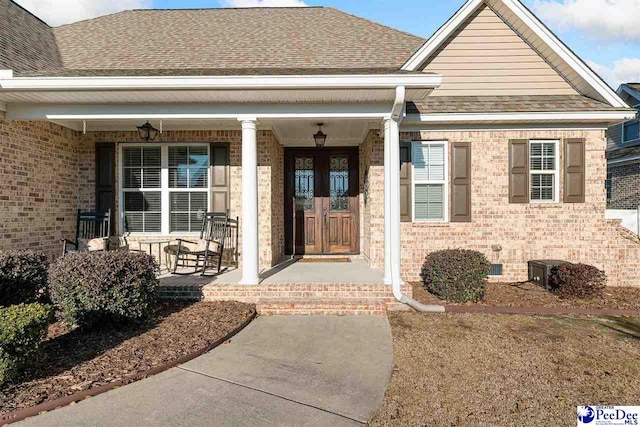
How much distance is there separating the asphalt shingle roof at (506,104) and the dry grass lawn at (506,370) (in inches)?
149

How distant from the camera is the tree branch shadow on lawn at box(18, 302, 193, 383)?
11.0 ft

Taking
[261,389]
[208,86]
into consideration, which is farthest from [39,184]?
[261,389]

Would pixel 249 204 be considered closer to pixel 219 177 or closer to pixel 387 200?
pixel 219 177

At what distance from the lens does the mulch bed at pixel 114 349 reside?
3.04 m

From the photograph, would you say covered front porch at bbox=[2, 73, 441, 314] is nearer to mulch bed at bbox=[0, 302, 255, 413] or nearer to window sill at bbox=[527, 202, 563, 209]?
mulch bed at bbox=[0, 302, 255, 413]

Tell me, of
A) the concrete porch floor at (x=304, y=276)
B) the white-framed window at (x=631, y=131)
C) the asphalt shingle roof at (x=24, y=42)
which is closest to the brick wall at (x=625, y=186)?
the white-framed window at (x=631, y=131)

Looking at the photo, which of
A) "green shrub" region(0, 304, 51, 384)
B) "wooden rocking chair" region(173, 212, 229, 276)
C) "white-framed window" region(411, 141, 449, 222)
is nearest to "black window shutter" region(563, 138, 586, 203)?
"white-framed window" region(411, 141, 449, 222)

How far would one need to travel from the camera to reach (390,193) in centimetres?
593

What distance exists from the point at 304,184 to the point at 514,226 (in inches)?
177

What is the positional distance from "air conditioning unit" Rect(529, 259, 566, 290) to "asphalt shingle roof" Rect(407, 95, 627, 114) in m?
2.76

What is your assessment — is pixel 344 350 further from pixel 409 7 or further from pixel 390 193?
pixel 409 7

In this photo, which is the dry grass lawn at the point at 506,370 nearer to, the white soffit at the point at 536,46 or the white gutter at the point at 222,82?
the white gutter at the point at 222,82

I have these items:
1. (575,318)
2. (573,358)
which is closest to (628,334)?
(575,318)

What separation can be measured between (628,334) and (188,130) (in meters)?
7.58
